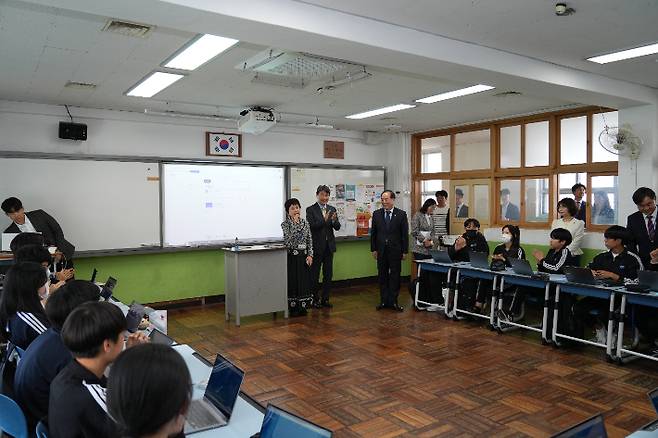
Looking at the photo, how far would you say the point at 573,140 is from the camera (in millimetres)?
6676

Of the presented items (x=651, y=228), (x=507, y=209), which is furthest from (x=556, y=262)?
(x=507, y=209)

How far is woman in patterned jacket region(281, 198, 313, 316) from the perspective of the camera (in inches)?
253

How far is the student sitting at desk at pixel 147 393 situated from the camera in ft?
3.81

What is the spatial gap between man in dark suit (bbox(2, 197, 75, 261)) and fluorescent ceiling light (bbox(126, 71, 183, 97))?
170 centimetres

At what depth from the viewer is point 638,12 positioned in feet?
11.1

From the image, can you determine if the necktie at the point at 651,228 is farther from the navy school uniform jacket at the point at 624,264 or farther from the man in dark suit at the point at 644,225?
the navy school uniform jacket at the point at 624,264

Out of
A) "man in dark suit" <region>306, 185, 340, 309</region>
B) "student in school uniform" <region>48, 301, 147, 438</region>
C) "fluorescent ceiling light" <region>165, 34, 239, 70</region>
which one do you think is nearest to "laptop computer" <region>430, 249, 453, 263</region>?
"man in dark suit" <region>306, 185, 340, 309</region>

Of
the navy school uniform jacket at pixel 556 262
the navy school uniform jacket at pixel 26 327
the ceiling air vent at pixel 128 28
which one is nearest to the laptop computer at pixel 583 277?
the navy school uniform jacket at pixel 556 262

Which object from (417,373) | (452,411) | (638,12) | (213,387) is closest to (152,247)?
(417,373)

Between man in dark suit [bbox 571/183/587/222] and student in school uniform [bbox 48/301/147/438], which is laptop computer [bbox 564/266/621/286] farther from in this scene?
student in school uniform [bbox 48/301/147/438]

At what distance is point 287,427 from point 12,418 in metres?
0.98

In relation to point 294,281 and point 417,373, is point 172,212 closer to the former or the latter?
point 294,281

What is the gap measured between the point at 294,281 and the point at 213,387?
14.3 ft

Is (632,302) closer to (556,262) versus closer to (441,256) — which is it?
(556,262)
